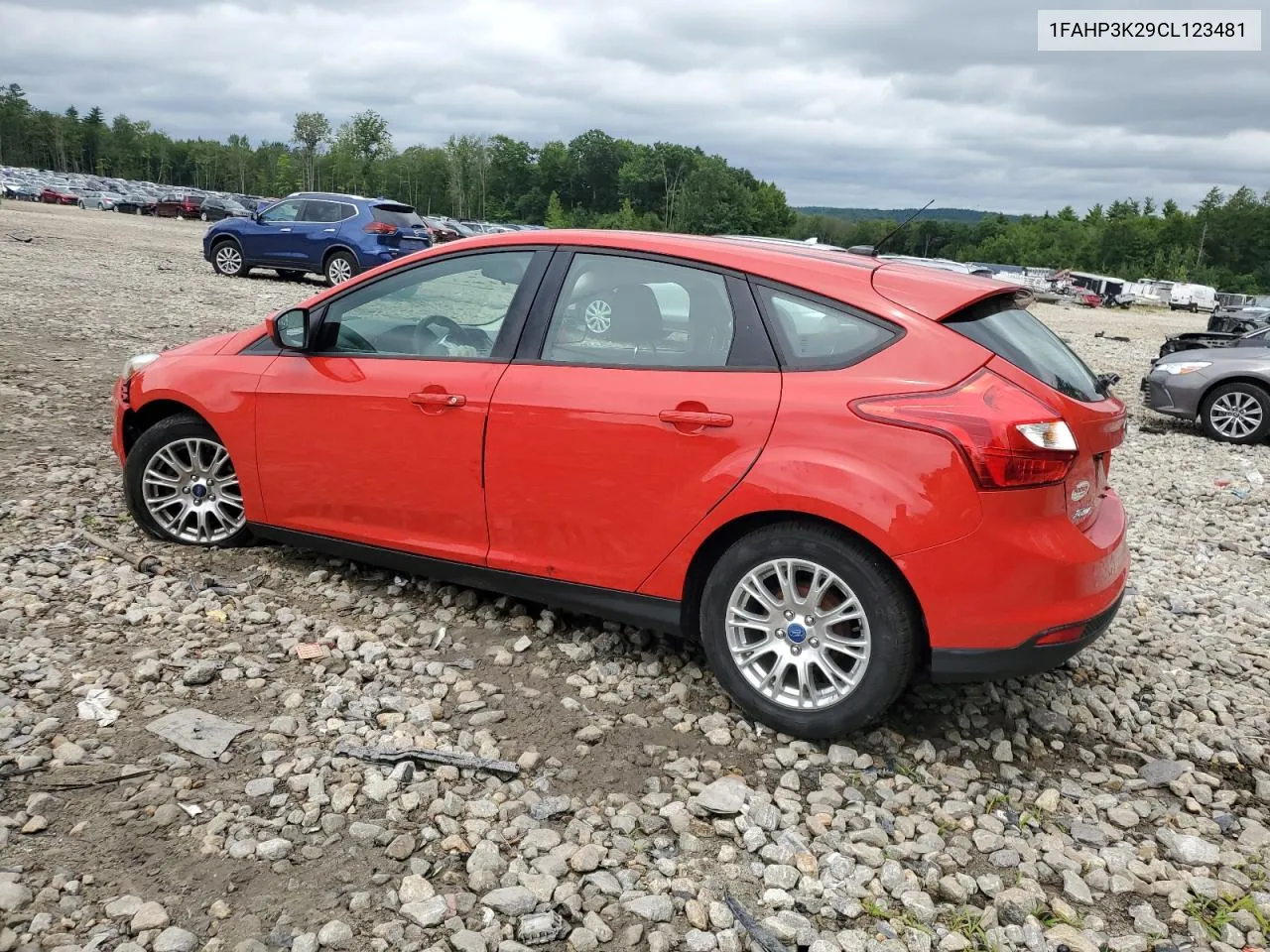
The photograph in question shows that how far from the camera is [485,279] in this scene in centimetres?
436

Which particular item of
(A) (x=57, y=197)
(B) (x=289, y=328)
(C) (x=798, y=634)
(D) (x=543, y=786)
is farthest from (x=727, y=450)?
(A) (x=57, y=197)

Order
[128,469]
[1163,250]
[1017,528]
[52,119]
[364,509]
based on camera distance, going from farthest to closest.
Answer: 1. [52,119]
2. [1163,250]
3. [128,469]
4. [364,509]
5. [1017,528]

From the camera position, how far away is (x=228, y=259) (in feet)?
68.3

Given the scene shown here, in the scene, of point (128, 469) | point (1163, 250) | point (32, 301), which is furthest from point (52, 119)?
point (128, 469)

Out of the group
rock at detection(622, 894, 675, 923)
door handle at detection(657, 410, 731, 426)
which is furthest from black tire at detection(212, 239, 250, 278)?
rock at detection(622, 894, 675, 923)

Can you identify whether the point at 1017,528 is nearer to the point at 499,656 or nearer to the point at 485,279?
the point at 499,656

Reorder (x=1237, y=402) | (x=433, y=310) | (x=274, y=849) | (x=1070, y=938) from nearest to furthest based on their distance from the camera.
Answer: (x=1070, y=938) < (x=274, y=849) < (x=433, y=310) < (x=1237, y=402)

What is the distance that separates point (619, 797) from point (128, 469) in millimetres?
3229

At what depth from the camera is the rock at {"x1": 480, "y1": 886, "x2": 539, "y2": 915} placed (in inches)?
109

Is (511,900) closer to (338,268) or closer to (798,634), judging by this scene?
(798,634)

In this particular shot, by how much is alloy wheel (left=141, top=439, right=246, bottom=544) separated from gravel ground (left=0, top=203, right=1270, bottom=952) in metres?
0.18

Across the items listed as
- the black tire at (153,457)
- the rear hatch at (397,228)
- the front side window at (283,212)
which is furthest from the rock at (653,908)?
the front side window at (283,212)

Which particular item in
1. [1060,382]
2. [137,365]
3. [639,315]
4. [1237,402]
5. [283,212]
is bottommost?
[1237,402]

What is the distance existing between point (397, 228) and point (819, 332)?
17.5 meters
